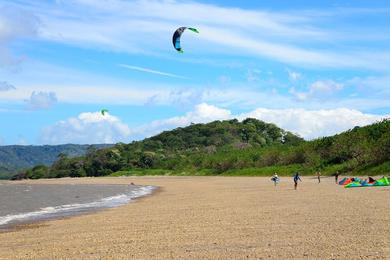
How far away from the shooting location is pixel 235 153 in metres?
103

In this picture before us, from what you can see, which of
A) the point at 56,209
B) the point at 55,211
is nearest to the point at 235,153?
the point at 56,209

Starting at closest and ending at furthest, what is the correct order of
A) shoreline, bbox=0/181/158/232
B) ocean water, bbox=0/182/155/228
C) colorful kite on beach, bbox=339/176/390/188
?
shoreline, bbox=0/181/158/232 < ocean water, bbox=0/182/155/228 < colorful kite on beach, bbox=339/176/390/188

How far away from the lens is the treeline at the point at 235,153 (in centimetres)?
6247

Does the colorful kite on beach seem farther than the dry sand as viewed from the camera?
Yes

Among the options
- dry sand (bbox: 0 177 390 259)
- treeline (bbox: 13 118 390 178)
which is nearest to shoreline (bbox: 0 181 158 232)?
dry sand (bbox: 0 177 390 259)

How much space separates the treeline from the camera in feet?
205

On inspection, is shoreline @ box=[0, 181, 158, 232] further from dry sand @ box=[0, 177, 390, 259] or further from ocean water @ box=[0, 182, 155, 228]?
dry sand @ box=[0, 177, 390, 259]

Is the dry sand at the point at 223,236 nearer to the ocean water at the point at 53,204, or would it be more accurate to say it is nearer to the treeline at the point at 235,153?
A: the ocean water at the point at 53,204

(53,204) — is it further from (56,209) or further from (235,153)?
(235,153)

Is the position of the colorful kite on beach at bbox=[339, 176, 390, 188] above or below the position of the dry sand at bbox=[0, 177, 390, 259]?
above

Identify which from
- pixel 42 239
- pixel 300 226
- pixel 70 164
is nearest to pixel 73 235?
pixel 42 239

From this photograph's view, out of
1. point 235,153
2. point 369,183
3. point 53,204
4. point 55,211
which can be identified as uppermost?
point 235,153

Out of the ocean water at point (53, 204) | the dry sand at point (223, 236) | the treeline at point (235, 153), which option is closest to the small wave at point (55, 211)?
the ocean water at point (53, 204)

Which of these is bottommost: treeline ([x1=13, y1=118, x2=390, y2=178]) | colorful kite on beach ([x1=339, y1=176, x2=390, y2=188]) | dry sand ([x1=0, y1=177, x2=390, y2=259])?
dry sand ([x1=0, y1=177, x2=390, y2=259])
